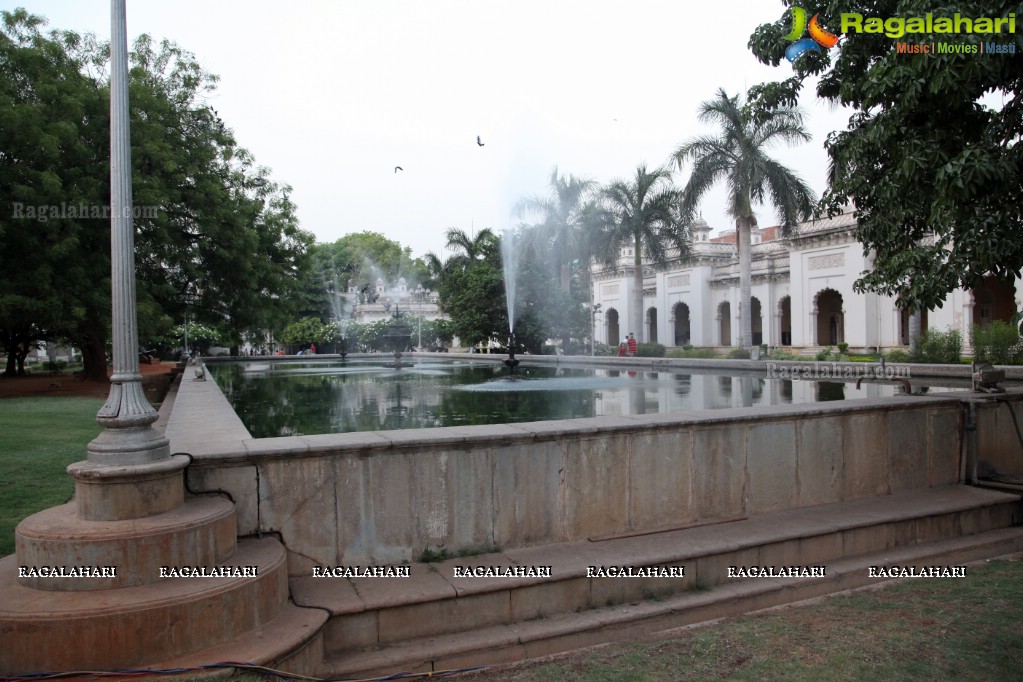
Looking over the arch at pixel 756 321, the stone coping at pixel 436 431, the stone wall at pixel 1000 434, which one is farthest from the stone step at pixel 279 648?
the arch at pixel 756 321

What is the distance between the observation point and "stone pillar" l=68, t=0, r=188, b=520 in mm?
3283

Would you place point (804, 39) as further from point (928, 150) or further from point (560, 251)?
point (560, 251)

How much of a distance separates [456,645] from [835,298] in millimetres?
35040

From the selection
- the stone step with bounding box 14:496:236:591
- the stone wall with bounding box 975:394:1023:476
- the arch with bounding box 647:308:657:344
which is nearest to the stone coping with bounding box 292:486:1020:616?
the stone wall with bounding box 975:394:1023:476

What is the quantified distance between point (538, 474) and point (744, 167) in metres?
22.3

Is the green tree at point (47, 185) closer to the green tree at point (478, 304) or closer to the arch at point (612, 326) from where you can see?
the green tree at point (478, 304)

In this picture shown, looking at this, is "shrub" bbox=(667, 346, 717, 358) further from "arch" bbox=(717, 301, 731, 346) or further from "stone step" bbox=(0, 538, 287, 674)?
"stone step" bbox=(0, 538, 287, 674)

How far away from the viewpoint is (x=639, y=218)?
29.4m

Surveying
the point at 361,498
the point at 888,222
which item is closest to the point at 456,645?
the point at 361,498

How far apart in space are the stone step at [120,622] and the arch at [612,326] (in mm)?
44517

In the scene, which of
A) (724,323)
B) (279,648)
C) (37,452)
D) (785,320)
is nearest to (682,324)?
(724,323)

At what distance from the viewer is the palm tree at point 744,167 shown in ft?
78.6

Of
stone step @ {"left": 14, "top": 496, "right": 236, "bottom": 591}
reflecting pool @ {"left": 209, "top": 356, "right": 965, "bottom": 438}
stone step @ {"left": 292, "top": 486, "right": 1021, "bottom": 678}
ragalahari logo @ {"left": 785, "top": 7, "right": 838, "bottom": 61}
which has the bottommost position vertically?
stone step @ {"left": 292, "top": 486, "right": 1021, "bottom": 678}

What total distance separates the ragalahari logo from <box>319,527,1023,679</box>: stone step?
14.8 ft
